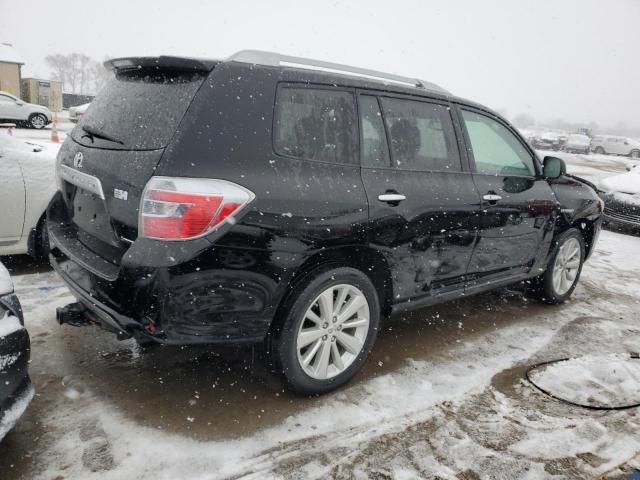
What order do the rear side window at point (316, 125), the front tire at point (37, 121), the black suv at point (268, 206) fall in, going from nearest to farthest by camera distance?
the black suv at point (268, 206) → the rear side window at point (316, 125) → the front tire at point (37, 121)

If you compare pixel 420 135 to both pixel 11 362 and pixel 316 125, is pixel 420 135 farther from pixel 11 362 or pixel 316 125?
pixel 11 362

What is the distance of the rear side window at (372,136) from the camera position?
2.98m

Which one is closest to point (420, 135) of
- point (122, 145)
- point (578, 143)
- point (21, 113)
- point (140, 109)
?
point (140, 109)

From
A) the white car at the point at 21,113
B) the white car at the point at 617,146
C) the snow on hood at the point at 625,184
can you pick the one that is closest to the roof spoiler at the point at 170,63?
the snow on hood at the point at 625,184

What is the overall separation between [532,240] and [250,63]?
285 cm

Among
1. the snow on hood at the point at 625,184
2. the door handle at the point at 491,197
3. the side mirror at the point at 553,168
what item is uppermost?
the side mirror at the point at 553,168

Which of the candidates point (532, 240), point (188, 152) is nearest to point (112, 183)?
point (188, 152)

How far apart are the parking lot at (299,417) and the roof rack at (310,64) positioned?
164cm

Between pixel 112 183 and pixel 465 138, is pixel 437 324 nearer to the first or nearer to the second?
pixel 465 138

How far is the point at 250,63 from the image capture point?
8.54ft

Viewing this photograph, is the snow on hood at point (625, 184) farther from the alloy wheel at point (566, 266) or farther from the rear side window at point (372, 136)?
the rear side window at point (372, 136)

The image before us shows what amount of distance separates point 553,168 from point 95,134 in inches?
142

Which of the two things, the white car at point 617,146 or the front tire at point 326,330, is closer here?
the front tire at point 326,330

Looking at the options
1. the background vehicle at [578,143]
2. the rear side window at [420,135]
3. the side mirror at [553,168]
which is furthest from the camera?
the background vehicle at [578,143]
